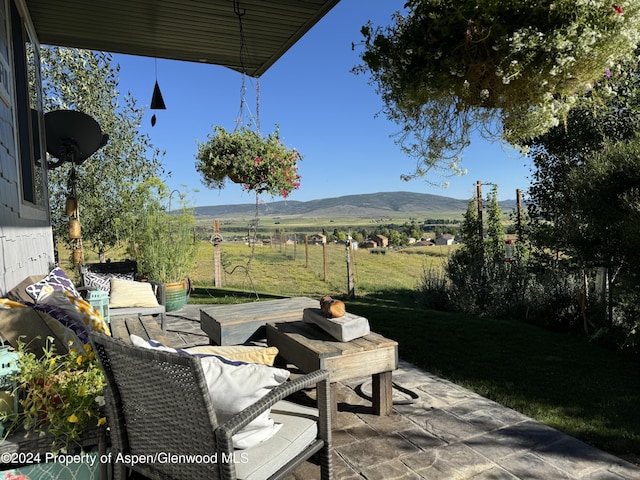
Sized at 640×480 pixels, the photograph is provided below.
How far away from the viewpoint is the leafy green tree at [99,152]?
23.3 ft

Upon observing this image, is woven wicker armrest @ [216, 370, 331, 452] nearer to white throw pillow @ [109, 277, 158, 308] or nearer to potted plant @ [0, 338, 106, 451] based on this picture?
potted plant @ [0, 338, 106, 451]

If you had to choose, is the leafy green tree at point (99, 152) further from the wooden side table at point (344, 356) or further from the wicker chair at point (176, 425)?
the wicker chair at point (176, 425)

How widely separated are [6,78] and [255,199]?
134 inches

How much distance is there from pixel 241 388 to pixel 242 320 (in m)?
1.73

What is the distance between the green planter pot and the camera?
19.6 feet

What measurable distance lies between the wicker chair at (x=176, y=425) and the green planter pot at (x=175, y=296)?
460 centimetres

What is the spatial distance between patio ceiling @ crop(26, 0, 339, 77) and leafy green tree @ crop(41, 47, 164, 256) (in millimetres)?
2790

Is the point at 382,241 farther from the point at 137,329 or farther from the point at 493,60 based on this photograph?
the point at 493,60

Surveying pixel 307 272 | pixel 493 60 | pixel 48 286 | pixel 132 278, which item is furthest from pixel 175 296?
pixel 307 272

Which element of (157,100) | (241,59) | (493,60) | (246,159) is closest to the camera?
(493,60)

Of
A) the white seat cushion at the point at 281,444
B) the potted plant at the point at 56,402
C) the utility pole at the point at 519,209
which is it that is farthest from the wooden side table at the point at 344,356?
the utility pole at the point at 519,209

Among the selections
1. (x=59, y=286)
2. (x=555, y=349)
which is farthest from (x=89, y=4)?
(x=555, y=349)

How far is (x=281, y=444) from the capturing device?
5.04ft

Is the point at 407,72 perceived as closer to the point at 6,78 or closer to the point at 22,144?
the point at 6,78
